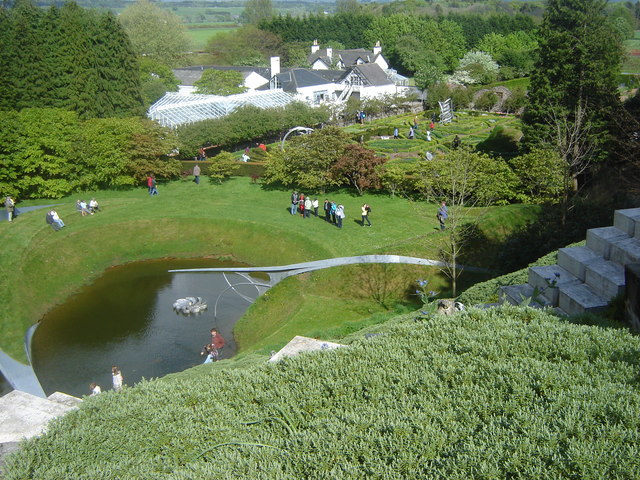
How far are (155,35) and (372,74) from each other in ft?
125

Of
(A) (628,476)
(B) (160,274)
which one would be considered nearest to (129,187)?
(B) (160,274)

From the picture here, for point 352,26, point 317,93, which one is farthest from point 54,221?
point 352,26

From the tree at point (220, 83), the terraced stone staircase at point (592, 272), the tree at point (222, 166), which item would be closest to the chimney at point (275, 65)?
the tree at point (220, 83)

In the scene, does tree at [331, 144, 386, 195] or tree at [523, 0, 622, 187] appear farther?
→ tree at [331, 144, 386, 195]

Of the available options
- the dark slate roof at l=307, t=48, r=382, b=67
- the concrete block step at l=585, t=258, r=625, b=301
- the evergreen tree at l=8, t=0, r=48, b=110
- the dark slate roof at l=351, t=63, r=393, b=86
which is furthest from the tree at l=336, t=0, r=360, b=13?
the concrete block step at l=585, t=258, r=625, b=301

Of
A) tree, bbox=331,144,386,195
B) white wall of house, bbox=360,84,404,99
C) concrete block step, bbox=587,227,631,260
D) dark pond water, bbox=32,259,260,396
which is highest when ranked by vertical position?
concrete block step, bbox=587,227,631,260

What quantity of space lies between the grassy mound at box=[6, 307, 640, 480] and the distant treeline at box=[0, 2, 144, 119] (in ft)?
113

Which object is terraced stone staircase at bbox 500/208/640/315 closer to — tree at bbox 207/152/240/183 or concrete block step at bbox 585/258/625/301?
concrete block step at bbox 585/258/625/301

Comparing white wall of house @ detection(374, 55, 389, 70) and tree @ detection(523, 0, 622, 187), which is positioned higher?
tree @ detection(523, 0, 622, 187)

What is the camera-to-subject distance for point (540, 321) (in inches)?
351

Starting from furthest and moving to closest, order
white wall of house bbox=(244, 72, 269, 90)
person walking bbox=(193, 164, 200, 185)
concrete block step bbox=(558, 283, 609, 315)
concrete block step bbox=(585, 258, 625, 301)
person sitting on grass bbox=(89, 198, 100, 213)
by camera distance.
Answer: white wall of house bbox=(244, 72, 269, 90), person walking bbox=(193, 164, 200, 185), person sitting on grass bbox=(89, 198, 100, 213), concrete block step bbox=(558, 283, 609, 315), concrete block step bbox=(585, 258, 625, 301)

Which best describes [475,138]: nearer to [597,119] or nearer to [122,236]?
[597,119]

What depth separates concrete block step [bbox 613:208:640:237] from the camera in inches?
434

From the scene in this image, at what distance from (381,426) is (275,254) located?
64.8 feet
